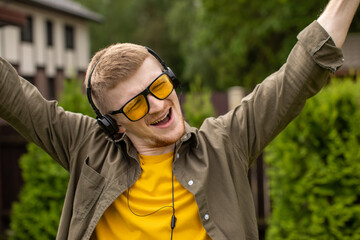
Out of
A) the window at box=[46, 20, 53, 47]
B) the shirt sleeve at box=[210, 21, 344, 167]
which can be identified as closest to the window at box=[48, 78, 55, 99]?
the window at box=[46, 20, 53, 47]

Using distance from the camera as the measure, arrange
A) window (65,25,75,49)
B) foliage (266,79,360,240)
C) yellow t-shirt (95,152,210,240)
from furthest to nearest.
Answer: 1. window (65,25,75,49)
2. foliage (266,79,360,240)
3. yellow t-shirt (95,152,210,240)

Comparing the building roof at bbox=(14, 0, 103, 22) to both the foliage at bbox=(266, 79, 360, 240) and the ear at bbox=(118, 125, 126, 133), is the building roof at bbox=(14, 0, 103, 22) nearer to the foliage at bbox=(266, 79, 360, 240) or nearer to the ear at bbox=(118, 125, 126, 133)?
the foliage at bbox=(266, 79, 360, 240)

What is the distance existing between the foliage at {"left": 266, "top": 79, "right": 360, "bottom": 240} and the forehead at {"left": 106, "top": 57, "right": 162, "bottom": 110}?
9.53 ft

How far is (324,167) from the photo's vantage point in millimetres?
4566

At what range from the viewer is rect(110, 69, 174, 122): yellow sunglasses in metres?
2.03

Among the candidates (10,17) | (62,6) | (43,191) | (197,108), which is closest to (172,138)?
(197,108)

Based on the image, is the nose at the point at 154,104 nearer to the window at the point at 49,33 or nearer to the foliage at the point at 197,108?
the foliage at the point at 197,108

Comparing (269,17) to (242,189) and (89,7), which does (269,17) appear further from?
(89,7)

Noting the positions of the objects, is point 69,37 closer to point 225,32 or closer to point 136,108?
point 225,32

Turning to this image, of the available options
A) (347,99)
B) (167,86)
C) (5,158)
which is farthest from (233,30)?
(167,86)

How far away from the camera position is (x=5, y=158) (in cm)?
803

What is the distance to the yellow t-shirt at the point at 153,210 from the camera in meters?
2.00

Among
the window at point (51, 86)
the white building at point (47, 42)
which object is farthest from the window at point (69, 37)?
the window at point (51, 86)

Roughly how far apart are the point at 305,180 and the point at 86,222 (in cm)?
313
